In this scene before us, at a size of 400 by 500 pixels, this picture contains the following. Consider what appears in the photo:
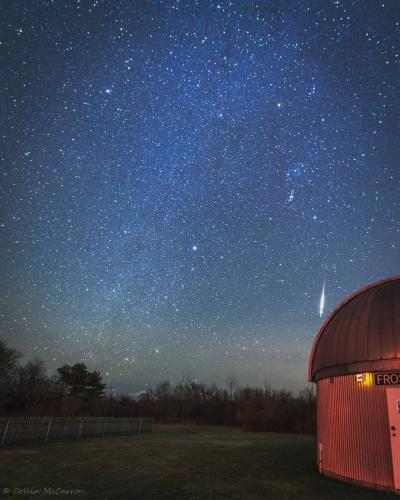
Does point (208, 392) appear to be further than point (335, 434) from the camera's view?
Yes

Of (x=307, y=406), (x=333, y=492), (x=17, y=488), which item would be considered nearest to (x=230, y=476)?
(x=333, y=492)

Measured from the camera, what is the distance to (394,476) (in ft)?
29.9

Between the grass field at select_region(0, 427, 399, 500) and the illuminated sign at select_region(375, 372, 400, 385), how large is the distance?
2.77 meters

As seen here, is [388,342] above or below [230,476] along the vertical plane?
above

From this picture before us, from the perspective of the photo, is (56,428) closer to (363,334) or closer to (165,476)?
(165,476)

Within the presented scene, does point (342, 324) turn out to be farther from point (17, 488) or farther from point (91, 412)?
point (91, 412)

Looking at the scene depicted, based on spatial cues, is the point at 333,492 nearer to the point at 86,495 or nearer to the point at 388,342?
the point at 388,342

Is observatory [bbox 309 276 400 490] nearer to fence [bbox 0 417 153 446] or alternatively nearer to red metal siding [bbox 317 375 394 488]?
red metal siding [bbox 317 375 394 488]

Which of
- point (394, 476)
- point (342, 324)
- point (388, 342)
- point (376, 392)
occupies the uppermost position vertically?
point (342, 324)

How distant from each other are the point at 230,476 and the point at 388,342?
260 inches

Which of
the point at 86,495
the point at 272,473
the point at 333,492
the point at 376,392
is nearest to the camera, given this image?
the point at 86,495

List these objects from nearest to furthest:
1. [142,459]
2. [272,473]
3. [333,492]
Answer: [333,492] → [272,473] → [142,459]

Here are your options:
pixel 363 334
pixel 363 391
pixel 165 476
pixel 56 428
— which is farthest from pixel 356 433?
pixel 56 428

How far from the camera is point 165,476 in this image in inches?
425
